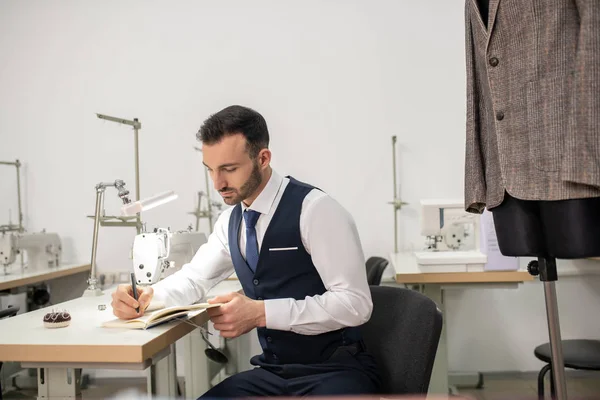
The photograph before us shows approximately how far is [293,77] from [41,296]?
90.8 inches

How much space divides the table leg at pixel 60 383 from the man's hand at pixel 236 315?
1.24 feet

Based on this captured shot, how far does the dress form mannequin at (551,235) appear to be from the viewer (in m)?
1.17

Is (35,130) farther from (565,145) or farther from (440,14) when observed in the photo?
(565,145)

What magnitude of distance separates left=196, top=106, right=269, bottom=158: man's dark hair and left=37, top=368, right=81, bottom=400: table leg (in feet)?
2.47

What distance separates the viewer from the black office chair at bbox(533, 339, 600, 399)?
2.38 m

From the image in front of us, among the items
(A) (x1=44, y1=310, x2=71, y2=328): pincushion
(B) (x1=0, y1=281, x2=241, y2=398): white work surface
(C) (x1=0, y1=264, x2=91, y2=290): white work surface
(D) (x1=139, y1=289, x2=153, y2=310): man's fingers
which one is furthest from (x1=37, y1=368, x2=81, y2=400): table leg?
(C) (x1=0, y1=264, x2=91, y2=290): white work surface

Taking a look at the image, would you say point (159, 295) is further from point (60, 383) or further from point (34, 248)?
point (34, 248)

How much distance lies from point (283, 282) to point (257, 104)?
2700 mm

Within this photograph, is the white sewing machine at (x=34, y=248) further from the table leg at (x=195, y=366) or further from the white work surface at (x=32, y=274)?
the table leg at (x=195, y=366)

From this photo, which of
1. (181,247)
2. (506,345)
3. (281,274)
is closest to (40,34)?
(181,247)

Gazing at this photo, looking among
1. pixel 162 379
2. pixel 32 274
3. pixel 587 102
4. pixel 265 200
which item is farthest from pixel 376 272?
pixel 32 274

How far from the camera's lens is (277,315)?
5.02 feet

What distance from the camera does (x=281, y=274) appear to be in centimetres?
169

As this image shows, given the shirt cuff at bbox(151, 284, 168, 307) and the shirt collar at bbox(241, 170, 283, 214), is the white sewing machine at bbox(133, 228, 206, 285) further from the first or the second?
the shirt collar at bbox(241, 170, 283, 214)
